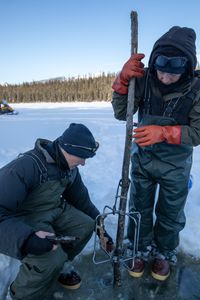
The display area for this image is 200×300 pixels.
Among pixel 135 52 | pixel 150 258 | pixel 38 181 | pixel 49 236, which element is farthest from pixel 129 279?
pixel 135 52

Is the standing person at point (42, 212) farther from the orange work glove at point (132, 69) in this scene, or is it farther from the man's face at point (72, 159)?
the orange work glove at point (132, 69)

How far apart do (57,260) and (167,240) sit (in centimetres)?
106

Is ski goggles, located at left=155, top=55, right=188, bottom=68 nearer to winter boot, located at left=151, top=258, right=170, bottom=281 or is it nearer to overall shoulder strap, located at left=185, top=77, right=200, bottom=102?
overall shoulder strap, located at left=185, top=77, right=200, bottom=102

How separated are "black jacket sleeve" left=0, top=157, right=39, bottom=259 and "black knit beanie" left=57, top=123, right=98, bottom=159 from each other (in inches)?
11.2

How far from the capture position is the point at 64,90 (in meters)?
32.4

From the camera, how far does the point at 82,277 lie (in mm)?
2639

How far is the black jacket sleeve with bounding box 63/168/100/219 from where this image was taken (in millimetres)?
2697

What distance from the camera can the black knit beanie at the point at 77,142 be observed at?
2.27 meters

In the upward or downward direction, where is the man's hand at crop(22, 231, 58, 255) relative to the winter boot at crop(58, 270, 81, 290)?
upward

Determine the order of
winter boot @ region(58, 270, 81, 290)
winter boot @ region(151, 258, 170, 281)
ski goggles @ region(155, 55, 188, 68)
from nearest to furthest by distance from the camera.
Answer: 1. ski goggles @ region(155, 55, 188, 68)
2. winter boot @ region(58, 270, 81, 290)
3. winter boot @ region(151, 258, 170, 281)

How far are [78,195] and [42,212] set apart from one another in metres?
0.44

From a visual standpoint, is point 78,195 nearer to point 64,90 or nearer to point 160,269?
point 160,269

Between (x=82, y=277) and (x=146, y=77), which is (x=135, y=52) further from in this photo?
(x=82, y=277)

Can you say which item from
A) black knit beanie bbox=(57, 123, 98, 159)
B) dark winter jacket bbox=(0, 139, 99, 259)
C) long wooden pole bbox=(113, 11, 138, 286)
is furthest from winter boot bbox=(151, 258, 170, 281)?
black knit beanie bbox=(57, 123, 98, 159)
